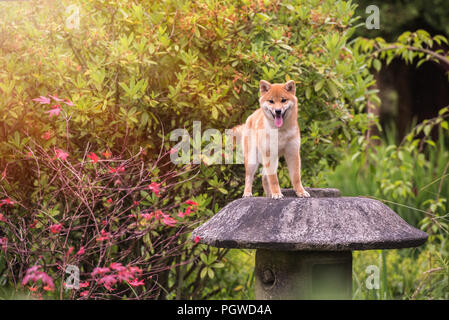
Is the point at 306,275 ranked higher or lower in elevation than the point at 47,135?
lower

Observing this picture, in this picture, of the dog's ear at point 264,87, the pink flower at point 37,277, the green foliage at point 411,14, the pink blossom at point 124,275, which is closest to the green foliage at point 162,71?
the dog's ear at point 264,87

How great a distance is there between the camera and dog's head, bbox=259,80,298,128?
381 cm

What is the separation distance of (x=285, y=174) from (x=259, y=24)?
4.55 feet

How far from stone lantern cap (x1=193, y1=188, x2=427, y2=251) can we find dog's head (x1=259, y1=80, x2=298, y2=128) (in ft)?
1.92

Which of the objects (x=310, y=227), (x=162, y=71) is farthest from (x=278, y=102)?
(x=162, y=71)

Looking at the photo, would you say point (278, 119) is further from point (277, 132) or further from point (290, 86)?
point (290, 86)

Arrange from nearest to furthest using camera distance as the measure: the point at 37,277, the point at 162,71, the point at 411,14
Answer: the point at 37,277 → the point at 162,71 → the point at 411,14

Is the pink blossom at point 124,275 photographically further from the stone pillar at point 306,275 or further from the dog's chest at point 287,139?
the dog's chest at point 287,139

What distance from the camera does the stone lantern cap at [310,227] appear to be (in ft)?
11.5

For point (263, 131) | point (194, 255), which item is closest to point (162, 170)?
point (194, 255)

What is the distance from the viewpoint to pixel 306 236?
350 centimetres

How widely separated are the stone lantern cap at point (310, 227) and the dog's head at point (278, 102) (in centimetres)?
58

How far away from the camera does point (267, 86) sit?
3971 mm

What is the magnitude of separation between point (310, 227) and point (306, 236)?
0.09 m
